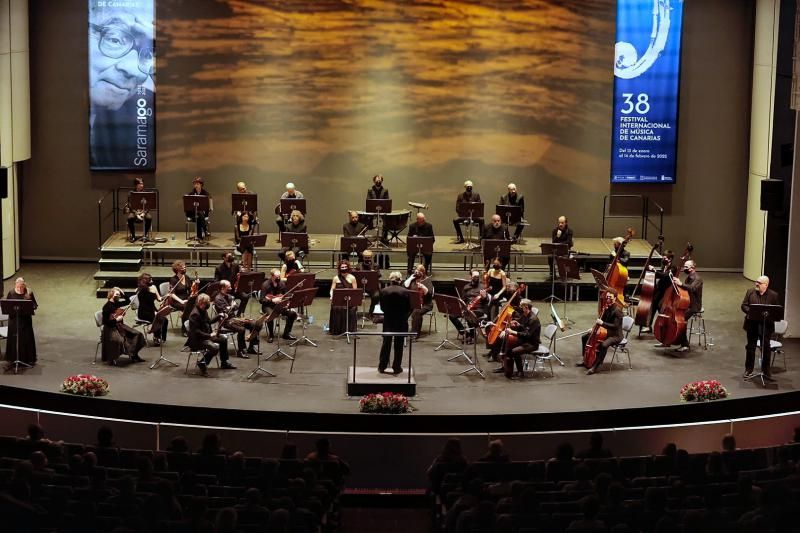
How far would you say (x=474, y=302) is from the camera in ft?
56.3

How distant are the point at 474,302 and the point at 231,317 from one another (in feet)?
10.7

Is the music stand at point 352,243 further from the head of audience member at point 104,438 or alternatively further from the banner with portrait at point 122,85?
the head of audience member at point 104,438

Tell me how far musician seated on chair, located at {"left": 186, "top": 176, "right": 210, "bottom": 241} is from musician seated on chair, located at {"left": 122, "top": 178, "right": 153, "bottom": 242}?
0.70 m

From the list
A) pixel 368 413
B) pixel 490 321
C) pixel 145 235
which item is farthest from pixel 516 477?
pixel 145 235

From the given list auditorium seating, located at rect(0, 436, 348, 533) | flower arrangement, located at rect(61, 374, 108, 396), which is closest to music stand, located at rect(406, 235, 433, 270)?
flower arrangement, located at rect(61, 374, 108, 396)

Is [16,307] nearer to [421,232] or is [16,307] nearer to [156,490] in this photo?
[156,490]

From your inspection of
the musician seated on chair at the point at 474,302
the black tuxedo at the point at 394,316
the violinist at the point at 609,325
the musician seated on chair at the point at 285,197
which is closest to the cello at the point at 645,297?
the violinist at the point at 609,325

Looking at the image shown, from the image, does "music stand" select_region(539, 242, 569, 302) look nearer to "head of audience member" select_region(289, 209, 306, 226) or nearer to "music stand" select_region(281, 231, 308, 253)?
"music stand" select_region(281, 231, 308, 253)

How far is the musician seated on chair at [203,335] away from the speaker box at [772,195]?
856cm

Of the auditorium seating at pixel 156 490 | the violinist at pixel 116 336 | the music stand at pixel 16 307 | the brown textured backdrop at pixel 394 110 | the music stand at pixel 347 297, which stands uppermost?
the brown textured backdrop at pixel 394 110

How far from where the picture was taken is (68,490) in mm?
10477

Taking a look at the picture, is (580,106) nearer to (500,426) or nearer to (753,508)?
(500,426)

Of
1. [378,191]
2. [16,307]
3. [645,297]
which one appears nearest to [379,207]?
[378,191]

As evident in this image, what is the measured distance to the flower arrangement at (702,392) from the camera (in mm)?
15352
